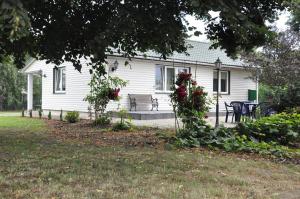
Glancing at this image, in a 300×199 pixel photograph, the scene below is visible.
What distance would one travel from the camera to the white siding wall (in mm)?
23688

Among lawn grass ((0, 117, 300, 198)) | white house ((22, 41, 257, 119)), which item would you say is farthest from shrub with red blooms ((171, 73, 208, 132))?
white house ((22, 41, 257, 119))

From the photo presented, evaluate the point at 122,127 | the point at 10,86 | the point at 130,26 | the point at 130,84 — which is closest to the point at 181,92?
the point at 130,26

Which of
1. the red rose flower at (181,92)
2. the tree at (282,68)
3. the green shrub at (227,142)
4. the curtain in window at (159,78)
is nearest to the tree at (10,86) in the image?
the curtain in window at (159,78)

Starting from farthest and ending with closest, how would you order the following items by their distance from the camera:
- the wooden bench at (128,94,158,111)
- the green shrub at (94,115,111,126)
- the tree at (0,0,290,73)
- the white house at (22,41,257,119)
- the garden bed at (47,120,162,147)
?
1. the white house at (22,41,257,119)
2. the wooden bench at (128,94,158,111)
3. the green shrub at (94,115,111,126)
4. the garden bed at (47,120,162,147)
5. the tree at (0,0,290,73)

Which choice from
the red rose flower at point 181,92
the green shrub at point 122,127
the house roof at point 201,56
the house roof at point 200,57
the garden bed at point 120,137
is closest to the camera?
the garden bed at point 120,137

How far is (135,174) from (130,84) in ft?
54.8

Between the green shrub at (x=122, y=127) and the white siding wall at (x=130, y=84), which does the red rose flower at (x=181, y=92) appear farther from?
the white siding wall at (x=130, y=84)

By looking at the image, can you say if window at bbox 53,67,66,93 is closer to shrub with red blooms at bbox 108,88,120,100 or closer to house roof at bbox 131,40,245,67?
house roof at bbox 131,40,245,67

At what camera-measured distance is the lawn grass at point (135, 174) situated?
6.18 meters

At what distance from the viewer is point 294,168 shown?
8828mm

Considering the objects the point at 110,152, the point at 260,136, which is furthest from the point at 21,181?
the point at 260,136

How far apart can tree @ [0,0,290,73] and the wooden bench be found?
33.2 feet

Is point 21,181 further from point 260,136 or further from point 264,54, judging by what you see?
point 264,54

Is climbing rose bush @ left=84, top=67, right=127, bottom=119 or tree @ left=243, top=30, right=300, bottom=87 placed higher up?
tree @ left=243, top=30, right=300, bottom=87
